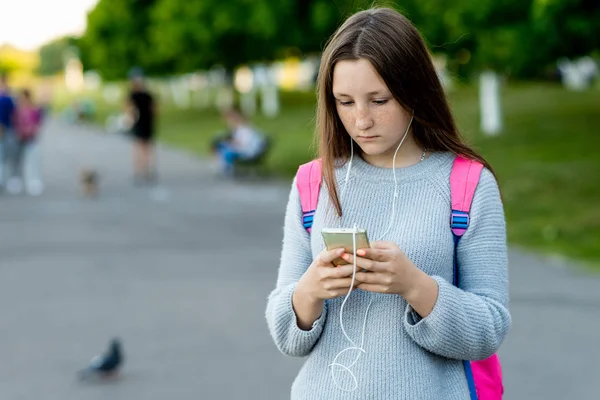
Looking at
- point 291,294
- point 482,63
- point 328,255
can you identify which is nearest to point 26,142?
point 482,63

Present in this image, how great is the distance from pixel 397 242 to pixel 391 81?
13.8 inches

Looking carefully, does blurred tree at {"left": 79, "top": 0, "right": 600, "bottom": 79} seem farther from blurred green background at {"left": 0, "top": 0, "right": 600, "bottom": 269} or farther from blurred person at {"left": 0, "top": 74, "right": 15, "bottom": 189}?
blurred person at {"left": 0, "top": 74, "right": 15, "bottom": 189}

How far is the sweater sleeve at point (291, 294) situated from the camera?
250 centimetres

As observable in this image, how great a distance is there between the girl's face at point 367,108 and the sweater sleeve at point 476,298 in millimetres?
230

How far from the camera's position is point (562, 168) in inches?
666

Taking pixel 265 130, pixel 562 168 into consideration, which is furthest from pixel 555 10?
pixel 265 130

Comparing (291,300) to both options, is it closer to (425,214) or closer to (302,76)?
(425,214)

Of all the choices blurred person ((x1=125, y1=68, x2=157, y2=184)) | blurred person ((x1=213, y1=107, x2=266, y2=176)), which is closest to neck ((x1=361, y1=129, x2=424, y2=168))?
blurred person ((x1=125, y1=68, x2=157, y2=184))

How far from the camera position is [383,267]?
89.0 inches

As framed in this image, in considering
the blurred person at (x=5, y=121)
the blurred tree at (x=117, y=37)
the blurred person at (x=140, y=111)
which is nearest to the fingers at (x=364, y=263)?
the blurred person at (x=5, y=121)

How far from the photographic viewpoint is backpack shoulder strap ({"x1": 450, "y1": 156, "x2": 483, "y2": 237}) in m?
2.47

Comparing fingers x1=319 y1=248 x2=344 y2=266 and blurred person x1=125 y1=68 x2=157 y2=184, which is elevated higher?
fingers x1=319 y1=248 x2=344 y2=266

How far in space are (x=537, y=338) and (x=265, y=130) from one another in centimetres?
2833

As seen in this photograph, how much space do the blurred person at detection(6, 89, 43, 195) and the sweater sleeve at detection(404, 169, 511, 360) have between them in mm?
16885
